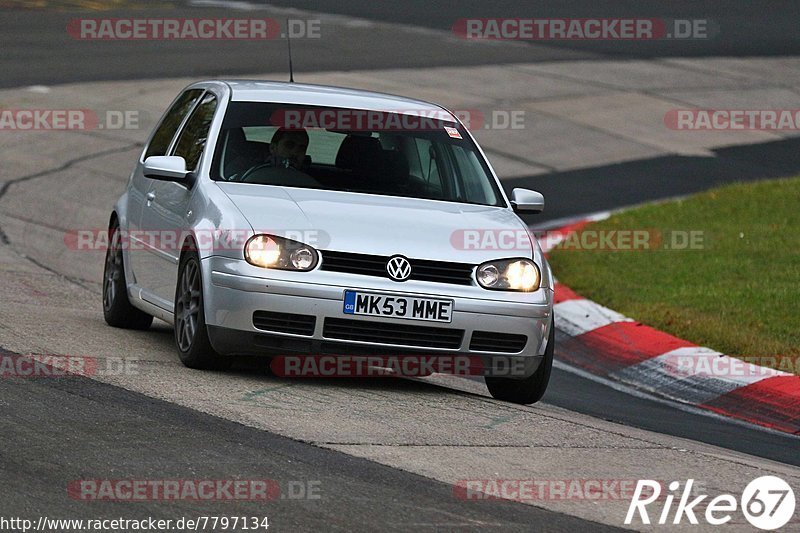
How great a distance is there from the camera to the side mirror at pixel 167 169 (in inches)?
338

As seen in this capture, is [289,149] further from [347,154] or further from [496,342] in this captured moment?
[496,342]

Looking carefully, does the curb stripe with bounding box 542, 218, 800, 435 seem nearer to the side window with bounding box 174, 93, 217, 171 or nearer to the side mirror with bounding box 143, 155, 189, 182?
the side window with bounding box 174, 93, 217, 171

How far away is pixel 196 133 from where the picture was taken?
9.28m

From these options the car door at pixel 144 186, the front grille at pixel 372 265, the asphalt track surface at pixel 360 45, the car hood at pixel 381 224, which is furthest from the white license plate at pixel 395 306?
the asphalt track surface at pixel 360 45

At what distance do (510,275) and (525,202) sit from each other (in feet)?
3.46

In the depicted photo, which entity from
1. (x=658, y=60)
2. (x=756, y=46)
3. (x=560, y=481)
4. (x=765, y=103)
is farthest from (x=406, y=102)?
(x=756, y=46)

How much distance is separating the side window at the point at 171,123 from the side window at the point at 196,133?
24 cm

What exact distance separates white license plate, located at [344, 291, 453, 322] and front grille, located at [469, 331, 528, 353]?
25 cm

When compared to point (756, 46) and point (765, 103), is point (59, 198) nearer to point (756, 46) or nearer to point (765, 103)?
point (765, 103)

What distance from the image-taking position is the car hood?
7.79 m

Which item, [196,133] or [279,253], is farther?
[196,133]

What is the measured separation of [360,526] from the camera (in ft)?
17.8

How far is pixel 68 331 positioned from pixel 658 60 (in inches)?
799

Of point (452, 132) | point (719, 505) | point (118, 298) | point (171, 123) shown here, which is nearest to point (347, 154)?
point (452, 132)
